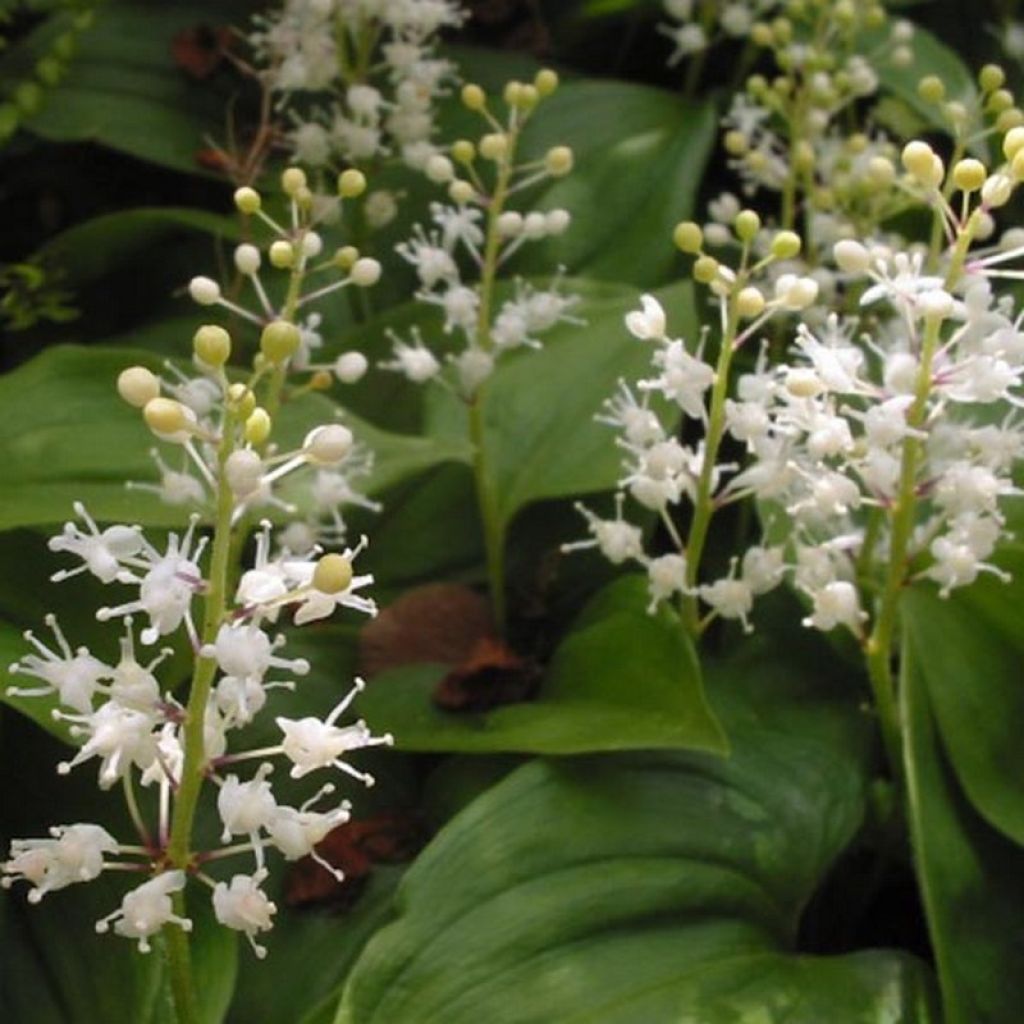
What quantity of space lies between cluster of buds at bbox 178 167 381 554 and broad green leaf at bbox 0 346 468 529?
0.9 inches

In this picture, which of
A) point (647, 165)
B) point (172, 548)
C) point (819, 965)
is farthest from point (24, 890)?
point (647, 165)

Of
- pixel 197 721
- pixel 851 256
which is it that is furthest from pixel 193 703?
pixel 851 256

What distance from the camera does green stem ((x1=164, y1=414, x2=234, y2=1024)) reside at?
30.2 inches

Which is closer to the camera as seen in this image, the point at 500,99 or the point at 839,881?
the point at 839,881

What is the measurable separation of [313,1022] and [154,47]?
1.12 metres

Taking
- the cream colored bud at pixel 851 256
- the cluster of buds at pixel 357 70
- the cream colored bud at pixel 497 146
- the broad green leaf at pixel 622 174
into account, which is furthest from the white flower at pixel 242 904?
the broad green leaf at pixel 622 174

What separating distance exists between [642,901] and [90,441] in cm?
51

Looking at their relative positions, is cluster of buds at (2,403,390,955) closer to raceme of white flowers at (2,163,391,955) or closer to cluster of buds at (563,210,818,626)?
raceme of white flowers at (2,163,391,955)

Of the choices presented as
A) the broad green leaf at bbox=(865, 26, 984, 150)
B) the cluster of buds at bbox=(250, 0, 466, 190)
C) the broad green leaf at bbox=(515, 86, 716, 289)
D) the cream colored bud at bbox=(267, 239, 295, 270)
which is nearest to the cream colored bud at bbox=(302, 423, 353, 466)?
the cream colored bud at bbox=(267, 239, 295, 270)

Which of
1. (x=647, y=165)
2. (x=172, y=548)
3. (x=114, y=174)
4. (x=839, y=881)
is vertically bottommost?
(x=839, y=881)

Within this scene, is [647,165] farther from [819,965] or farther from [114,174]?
[819,965]

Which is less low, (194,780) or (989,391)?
(989,391)

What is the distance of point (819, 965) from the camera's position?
1.03 m

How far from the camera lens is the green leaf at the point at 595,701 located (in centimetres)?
105
